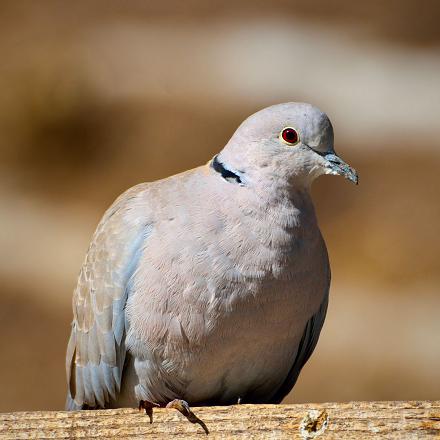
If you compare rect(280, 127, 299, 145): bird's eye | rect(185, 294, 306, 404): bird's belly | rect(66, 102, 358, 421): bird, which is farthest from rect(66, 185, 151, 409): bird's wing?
rect(280, 127, 299, 145): bird's eye

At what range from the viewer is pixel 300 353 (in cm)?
322

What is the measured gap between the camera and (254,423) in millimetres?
2557

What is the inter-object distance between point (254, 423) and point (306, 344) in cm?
67

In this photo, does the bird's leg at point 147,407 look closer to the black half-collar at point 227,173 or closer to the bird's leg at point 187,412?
the bird's leg at point 187,412

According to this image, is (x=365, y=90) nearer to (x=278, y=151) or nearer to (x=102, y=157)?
(x=102, y=157)

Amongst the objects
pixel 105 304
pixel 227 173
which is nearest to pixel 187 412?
pixel 105 304

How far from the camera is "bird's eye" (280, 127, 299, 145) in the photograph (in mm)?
2949

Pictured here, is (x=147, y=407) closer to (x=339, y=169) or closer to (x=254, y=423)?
(x=254, y=423)

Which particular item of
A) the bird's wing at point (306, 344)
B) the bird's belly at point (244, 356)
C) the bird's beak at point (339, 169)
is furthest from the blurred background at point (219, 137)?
the bird's beak at point (339, 169)

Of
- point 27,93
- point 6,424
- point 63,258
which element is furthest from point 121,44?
point 6,424

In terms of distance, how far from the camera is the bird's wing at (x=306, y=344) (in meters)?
3.16

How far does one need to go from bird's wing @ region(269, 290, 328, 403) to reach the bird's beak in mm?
370

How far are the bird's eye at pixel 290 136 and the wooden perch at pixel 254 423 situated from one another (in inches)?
27.3

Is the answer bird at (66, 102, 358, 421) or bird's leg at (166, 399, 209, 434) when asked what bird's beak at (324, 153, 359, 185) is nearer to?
bird at (66, 102, 358, 421)
